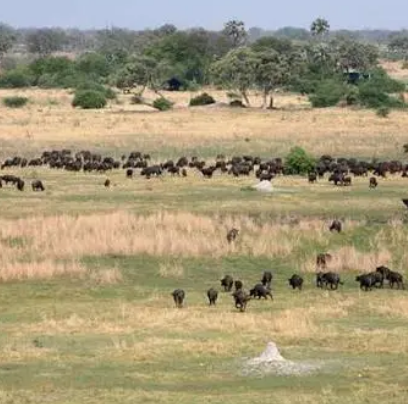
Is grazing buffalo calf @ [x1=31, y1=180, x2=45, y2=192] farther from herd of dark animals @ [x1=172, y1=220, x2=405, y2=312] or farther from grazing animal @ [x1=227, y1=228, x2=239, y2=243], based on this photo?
herd of dark animals @ [x1=172, y1=220, x2=405, y2=312]

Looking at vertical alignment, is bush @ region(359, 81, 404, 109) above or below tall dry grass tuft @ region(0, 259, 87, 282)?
above

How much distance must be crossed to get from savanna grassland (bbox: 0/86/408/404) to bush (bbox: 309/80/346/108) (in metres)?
37.1

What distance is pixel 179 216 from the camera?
117 feet

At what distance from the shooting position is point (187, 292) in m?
27.6

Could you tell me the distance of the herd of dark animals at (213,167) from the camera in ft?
152

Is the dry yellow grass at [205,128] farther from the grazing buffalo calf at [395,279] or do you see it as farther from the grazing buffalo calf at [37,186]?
the grazing buffalo calf at [395,279]

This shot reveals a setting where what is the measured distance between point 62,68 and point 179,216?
97.3 m

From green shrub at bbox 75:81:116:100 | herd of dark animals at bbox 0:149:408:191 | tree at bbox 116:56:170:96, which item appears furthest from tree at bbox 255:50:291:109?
herd of dark animals at bbox 0:149:408:191

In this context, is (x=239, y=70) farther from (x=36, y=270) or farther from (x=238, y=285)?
(x=238, y=285)

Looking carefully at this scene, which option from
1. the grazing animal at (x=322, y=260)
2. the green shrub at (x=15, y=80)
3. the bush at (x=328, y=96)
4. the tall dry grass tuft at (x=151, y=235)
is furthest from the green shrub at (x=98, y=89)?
the grazing animal at (x=322, y=260)

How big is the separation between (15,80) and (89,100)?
118 feet

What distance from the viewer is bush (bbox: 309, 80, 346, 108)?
311ft

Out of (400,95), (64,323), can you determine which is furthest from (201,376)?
(400,95)

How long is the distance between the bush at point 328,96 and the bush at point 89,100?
16411 millimetres
